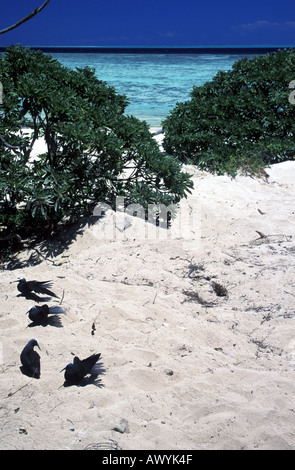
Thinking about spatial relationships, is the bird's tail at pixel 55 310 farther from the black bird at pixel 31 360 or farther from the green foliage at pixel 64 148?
the green foliage at pixel 64 148

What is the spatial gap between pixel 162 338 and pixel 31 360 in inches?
37.4

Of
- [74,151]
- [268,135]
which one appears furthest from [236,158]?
[74,151]

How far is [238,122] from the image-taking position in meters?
7.98

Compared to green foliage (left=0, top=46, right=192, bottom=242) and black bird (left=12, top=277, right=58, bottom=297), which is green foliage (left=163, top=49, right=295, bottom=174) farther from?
black bird (left=12, top=277, right=58, bottom=297)

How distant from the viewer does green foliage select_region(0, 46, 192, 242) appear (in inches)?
171

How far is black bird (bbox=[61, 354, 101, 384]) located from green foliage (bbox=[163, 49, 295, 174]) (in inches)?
189

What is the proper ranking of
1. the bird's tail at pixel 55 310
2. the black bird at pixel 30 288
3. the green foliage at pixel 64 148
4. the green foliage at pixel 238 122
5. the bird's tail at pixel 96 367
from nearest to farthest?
the bird's tail at pixel 96 367
the bird's tail at pixel 55 310
the black bird at pixel 30 288
the green foliage at pixel 64 148
the green foliage at pixel 238 122

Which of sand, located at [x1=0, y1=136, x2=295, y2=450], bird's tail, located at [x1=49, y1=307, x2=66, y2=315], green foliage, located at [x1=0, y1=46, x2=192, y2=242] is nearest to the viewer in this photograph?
sand, located at [x1=0, y1=136, x2=295, y2=450]

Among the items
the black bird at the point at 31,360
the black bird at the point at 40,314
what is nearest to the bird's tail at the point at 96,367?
the black bird at the point at 31,360

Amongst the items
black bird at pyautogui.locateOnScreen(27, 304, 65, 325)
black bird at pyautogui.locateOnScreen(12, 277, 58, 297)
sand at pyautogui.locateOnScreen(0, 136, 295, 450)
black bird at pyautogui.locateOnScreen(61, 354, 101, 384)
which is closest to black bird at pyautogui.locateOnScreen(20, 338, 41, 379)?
sand at pyautogui.locateOnScreen(0, 136, 295, 450)

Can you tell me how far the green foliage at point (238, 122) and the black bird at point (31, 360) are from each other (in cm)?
491

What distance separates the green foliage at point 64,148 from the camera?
4.35 metres

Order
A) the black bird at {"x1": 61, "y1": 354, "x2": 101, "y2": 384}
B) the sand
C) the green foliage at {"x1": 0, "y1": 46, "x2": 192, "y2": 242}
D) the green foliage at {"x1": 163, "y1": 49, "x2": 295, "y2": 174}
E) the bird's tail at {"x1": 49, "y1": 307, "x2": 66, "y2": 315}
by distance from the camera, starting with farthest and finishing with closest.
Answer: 1. the green foliage at {"x1": 163, "y1": 49, "x2": 295, "y2": 174}
2. the green foliage at {"x1": 0, "y1": 46, "x2": 192, "y2": 242}
3. the bird's tail at {"x1": 49, "y1": 307, "x2": 66, "y2": 315}
4. the black bird at {"x1": 61, "y1": 354, "x2": 101, "y2": 384}
5. the sand

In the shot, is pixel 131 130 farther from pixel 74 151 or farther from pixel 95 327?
pixel 95 327
